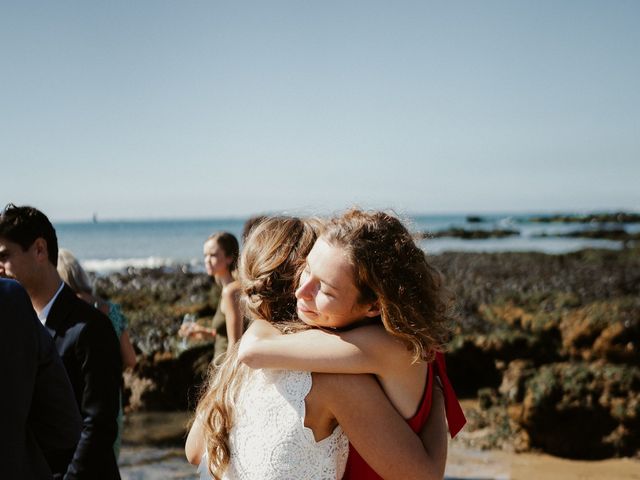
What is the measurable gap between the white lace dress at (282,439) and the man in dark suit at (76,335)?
4.04 ft

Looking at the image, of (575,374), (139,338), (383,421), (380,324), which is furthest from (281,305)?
(139,338)

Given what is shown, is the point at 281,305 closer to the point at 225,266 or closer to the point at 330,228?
the point at 330,228

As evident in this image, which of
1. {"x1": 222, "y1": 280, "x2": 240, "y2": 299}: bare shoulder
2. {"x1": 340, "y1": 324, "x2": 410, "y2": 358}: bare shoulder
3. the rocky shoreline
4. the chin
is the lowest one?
the rocky shoreline

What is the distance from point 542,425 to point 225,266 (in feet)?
12.4

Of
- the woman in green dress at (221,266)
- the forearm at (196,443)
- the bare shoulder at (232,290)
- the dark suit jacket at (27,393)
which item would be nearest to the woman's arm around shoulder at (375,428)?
the forearm at (196,443)

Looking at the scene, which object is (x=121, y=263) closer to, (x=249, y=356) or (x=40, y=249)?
(x=40, y=249)

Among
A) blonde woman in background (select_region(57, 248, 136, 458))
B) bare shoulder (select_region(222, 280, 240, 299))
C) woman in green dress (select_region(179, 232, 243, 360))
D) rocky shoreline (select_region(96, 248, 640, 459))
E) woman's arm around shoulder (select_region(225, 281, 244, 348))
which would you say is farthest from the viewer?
rocky shoreline (select_region(96, 248, 640, 459))

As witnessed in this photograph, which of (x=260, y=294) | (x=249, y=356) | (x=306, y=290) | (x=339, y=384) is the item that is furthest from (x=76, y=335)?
(x=339, y=384)

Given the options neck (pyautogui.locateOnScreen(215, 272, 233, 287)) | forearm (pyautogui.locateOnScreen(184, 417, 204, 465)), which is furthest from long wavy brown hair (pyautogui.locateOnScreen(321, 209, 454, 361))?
neck (pyautogui.locateOnScreen(215, 272, 233, 287))

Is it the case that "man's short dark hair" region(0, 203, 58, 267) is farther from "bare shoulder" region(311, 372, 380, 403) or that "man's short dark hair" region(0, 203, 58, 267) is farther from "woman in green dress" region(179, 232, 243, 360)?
"woman in green dress" region(179, 232, 243, 360)

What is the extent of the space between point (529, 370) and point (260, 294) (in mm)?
6266

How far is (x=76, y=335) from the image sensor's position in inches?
123

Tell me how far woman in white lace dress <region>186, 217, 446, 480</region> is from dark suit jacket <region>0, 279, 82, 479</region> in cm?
49

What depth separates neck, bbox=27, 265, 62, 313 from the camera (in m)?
3.37
